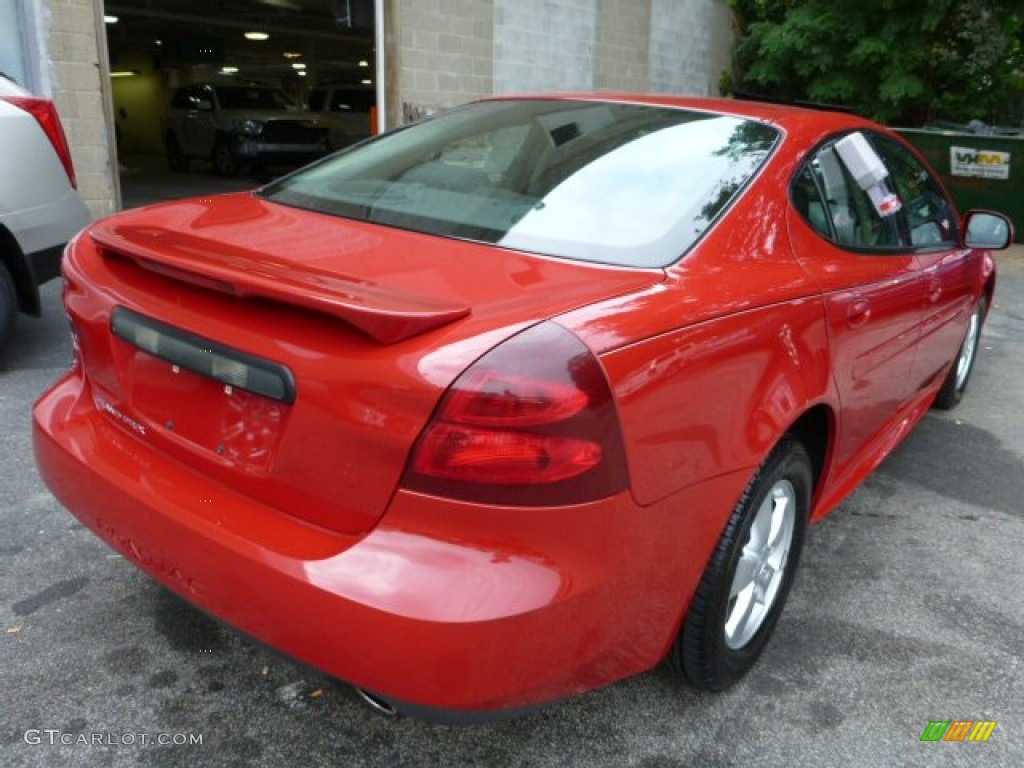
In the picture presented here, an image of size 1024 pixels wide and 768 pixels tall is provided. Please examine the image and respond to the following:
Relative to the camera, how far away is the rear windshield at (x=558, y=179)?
2.16m

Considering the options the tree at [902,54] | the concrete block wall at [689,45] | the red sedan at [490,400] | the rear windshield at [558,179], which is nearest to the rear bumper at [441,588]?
the red sedan at [490,400]

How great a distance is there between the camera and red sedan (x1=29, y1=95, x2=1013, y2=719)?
1.60 meters

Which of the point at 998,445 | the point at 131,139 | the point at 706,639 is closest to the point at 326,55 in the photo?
the point at 131,139

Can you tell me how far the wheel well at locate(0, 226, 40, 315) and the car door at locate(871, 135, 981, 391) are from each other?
4.04m

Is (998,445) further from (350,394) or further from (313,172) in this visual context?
(350,394)

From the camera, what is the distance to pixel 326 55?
27.1 metres

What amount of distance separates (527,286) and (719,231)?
0.62 m

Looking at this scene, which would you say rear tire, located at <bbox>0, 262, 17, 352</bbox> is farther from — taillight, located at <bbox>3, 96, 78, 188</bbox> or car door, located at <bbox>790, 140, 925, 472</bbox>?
car door, located at <bbox>790, 140, 925, 472</bbox>

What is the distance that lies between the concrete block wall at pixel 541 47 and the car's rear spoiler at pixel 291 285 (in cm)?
898

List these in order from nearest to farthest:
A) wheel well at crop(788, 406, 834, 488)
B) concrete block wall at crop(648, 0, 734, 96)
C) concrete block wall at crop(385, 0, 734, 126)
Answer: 1. wheel well at crop(788, 406, 834, 488)
2. concrete block wall at crop(385, 0, 734, 126)
3. concrete block wall at crop(648, 0, 734, 96)

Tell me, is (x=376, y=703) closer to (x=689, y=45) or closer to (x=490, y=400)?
(x=490, y=400)

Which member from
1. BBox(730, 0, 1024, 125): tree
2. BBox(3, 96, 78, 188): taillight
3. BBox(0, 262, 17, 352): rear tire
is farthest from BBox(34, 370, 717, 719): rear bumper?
BBox(730, 0, 1024, 125): tree

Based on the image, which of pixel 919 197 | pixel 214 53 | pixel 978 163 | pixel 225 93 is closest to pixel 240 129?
pixel 225 93

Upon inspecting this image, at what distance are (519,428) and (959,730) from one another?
4.96ft
